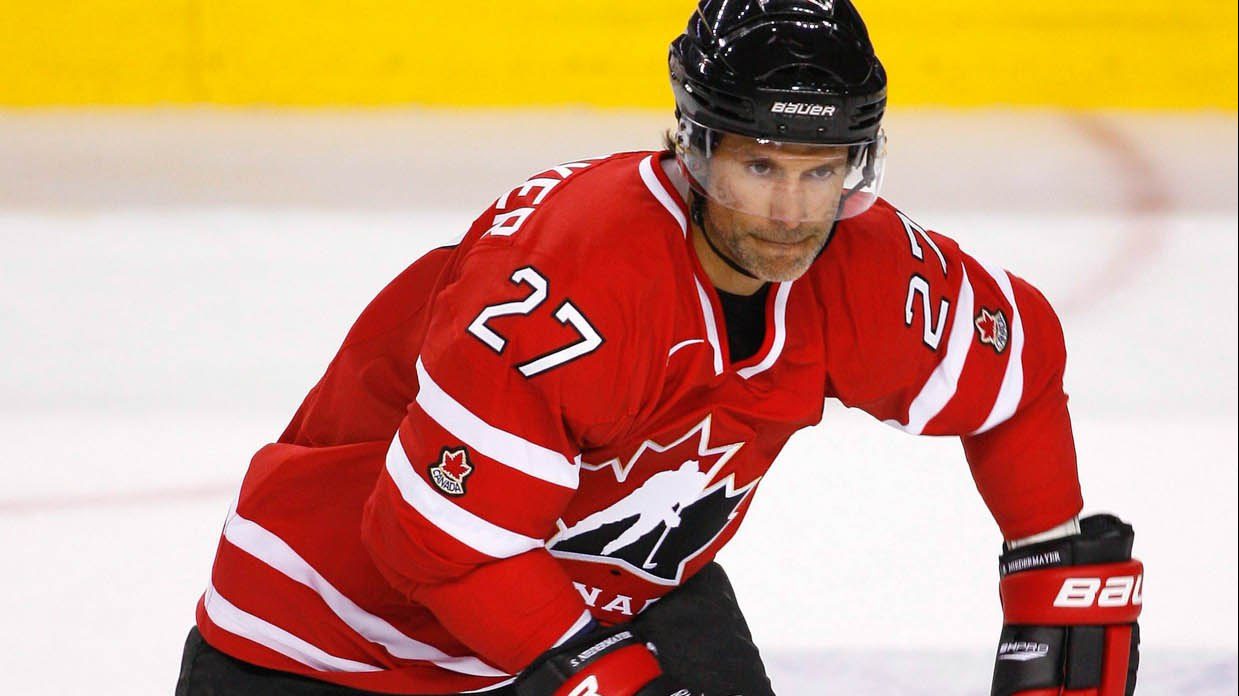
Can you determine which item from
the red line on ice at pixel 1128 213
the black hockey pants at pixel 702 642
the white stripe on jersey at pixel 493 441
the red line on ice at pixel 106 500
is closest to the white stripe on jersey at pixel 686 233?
the white stripe on jersey at pixel 493 441

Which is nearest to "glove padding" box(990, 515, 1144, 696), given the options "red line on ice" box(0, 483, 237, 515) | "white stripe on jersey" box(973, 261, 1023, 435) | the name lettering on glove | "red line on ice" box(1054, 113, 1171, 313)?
the name lettering on glove

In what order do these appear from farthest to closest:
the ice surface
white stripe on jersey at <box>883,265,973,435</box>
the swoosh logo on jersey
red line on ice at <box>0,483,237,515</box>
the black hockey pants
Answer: red line on ice at <box>0,483,237,515</box> → the ice surface → the black hockey pants → white stripe on jersey at <box>883,265,973,435</box> → the swoosh logo on jersey

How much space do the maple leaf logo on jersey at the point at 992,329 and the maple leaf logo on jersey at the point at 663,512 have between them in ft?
1.11

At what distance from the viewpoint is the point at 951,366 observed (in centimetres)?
218

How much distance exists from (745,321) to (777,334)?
4 centimetres

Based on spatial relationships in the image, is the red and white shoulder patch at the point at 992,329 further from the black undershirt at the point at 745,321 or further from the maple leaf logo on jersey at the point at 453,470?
the maple leaf logo on jersey at the point at 453,470

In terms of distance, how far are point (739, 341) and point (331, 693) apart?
2.29 ft

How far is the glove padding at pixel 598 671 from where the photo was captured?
1.86m

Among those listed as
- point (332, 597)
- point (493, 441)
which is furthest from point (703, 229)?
point (332, 597)

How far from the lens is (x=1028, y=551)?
2266 mm

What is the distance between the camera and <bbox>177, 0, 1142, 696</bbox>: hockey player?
6.12ft

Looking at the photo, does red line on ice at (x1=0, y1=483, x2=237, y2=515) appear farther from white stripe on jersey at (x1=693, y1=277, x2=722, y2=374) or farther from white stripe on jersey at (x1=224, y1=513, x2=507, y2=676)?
white stripe on jersey at (x1=693, y1=277, x2=722, y2=374)

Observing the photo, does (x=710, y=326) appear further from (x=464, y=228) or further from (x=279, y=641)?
(x=464, y=228)

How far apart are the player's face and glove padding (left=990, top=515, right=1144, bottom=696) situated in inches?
22.0
